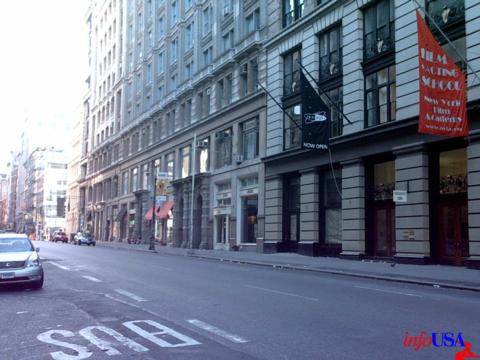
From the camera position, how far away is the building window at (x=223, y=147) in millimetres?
41438

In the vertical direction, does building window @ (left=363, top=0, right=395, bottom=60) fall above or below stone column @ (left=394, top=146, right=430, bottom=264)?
above

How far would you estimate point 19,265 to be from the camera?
13.9 meters

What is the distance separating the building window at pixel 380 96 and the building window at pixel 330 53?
2623 millimetres

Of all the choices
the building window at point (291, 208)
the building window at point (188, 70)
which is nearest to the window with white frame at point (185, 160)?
the building window at point (188, 70)

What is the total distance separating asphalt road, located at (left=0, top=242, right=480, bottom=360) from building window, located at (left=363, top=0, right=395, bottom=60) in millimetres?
14626

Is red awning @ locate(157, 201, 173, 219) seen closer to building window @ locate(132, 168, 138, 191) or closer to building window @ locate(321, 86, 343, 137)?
building window @ locate(132, 168, 138, 191)

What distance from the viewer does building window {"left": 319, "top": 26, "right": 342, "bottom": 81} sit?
1183 inches

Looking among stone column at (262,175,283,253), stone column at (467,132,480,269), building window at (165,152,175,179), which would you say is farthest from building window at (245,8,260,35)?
stone column at (467,132,480,269)

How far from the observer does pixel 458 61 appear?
75.3ft

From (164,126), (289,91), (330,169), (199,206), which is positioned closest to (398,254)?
(330,169)

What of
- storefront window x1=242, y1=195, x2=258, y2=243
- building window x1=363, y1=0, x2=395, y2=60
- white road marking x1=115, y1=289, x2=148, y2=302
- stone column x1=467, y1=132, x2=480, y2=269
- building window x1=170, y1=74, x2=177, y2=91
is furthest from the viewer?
building window x1=170, y1=74, x2=177, y2=91

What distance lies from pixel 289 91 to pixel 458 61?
42.2 ft

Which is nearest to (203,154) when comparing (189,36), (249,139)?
(249,139)

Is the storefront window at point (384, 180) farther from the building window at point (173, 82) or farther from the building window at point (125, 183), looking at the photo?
the building window at point (125, 183)
